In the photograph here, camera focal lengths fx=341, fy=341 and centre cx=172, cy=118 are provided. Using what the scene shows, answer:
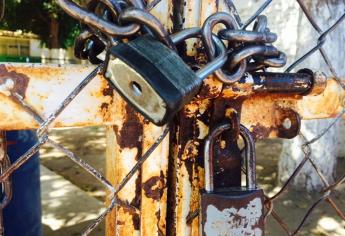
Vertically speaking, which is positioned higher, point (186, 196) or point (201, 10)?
point (201, 10)

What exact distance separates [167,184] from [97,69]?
21 centimetres

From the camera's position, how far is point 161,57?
0.36 m

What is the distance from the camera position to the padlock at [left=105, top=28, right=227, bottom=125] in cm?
35

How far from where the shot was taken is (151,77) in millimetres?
344

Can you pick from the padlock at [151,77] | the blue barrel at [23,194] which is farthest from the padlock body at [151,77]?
the blue barrel at [23,194]

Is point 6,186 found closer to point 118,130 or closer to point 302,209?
point 118,130

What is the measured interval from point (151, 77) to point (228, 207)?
233 mm

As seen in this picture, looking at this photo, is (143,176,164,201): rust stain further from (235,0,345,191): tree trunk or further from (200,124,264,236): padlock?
(235,0,345,191): tree trunk

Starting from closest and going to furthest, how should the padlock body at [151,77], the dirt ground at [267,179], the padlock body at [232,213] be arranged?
the padlock body at [151,77] → the padlock body at [232,213] → the dirt ground at [267,179]

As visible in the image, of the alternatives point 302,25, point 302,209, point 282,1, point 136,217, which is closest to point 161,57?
point 136,217

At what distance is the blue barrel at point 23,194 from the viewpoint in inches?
61.7

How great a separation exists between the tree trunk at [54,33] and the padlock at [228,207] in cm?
1063

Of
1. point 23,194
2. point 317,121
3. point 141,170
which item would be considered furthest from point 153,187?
point 317,121

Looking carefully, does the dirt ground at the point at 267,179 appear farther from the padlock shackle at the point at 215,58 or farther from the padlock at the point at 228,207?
the padlock shackle at the point at 215,58
